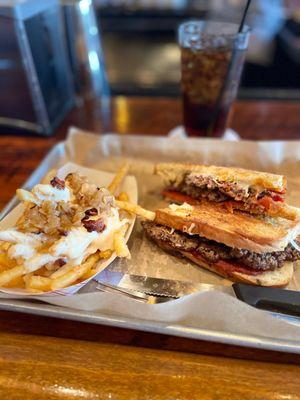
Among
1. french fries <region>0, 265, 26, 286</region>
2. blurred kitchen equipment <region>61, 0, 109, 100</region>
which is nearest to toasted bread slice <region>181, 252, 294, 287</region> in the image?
french fries <region>0, 265, 26, 286</region>

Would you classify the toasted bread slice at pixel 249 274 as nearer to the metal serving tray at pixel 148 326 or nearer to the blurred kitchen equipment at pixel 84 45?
the metal serving tray at pixel 148 326

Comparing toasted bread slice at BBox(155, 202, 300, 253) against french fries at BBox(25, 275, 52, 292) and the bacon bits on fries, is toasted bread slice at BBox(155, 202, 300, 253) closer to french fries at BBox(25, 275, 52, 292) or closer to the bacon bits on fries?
the bacon bits on fries

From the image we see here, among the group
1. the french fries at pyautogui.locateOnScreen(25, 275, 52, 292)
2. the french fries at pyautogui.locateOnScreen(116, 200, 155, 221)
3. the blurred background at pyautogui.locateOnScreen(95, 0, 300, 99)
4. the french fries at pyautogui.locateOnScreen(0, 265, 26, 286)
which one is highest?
the french fries at pyautogui.locateOnScreen(0, 265, 26, 286)

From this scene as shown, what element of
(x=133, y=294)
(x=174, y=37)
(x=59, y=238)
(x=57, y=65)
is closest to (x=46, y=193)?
(x=59, y=238)

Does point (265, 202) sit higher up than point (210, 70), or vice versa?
point (210, 70)

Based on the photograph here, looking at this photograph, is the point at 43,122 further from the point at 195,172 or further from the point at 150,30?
the point at 150,30

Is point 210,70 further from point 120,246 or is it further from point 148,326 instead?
point 148,326
